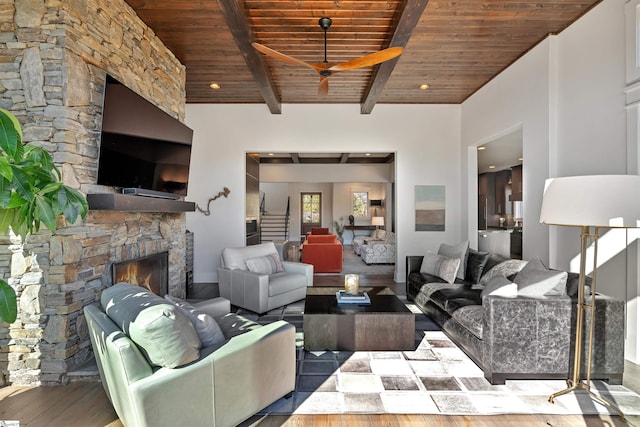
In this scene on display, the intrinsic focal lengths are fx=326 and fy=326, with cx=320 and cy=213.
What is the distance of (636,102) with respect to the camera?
9.18 feet

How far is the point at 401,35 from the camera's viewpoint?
3.44 m

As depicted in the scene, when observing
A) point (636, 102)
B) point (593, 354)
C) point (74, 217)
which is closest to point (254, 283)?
point (74, 217)

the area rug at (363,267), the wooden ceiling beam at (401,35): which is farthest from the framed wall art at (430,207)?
the wooden ceiling beam at (401,35)

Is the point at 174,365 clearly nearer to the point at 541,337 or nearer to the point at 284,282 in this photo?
the point at 541,337

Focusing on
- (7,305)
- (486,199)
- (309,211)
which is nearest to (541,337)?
(7,305)

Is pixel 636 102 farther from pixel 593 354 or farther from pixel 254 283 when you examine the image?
pixel 254 283

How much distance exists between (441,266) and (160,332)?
3.58m

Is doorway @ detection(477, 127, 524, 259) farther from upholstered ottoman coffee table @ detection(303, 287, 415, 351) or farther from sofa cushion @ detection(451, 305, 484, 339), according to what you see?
upholstered ottoman coffee table @ detection(303, 287, 415, 351)

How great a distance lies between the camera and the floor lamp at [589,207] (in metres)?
2.00

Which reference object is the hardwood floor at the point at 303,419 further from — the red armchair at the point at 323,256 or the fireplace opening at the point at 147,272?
the red armchair at the point at 323,256

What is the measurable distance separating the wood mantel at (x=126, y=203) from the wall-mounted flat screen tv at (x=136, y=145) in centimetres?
11

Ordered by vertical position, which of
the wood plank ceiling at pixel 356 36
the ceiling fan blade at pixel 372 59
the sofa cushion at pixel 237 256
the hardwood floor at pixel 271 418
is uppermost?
the wood plank ceiling at pixel 356 36

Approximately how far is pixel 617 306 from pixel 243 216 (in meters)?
5.17

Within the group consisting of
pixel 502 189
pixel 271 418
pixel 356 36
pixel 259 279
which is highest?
pixel 356 36
